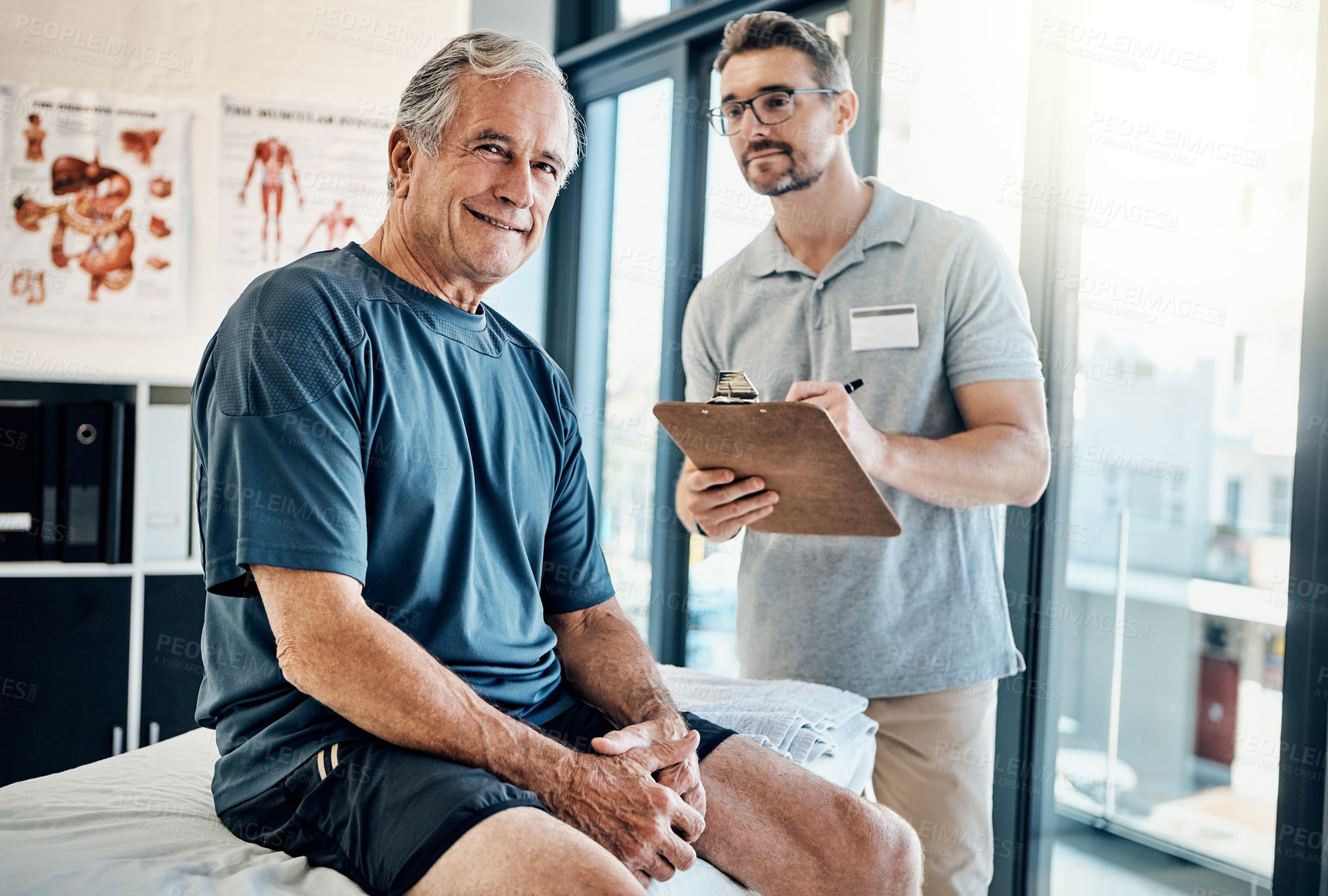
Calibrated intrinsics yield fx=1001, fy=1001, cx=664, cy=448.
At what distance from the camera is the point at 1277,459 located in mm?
2008

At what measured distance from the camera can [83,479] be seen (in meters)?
2.80

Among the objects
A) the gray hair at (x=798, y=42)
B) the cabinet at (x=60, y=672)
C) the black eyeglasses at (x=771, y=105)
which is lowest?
the cabinet at (x=60, y=672)

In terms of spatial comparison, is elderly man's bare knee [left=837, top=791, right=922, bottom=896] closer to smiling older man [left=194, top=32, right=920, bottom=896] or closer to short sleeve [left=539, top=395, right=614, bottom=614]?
smiling older man [left=194, top=32, right=920, bottom=896]

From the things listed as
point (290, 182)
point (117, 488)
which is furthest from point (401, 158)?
point (290, 182)

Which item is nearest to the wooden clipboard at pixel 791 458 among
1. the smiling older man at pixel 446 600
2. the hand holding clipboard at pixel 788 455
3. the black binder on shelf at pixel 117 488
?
the hand holding clipboard at pixel 788 455

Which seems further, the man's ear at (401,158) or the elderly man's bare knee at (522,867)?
the man's ear at (401,158)

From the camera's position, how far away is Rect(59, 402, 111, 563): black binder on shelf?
9.04 ft

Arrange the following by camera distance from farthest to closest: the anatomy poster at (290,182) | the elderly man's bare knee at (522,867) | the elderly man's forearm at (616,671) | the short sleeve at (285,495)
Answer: the anatomy poster at (290,182) → the elderly man's forearm at (616,671) → the short sleeve at (285,495) → the elderly man's bare knee at (522,867)

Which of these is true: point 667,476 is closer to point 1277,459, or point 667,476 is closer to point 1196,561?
point 1196,561

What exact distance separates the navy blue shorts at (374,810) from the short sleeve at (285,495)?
23cm

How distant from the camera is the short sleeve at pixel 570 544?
1656 mm

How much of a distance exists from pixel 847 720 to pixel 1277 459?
40.3 inches

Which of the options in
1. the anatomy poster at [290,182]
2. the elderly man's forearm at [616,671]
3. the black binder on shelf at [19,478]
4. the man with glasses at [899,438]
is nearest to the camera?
the elderly man's forearm at [616,671]

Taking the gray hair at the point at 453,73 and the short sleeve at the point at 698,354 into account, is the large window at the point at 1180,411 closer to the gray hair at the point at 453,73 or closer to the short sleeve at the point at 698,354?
the short sleeve at the point at 698,354
